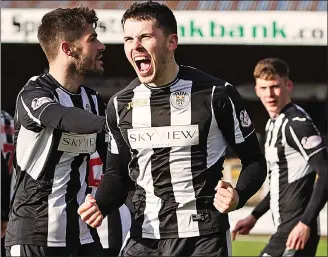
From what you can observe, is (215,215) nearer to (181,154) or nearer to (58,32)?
(181,154)

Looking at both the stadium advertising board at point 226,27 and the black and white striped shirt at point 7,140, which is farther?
the stadium advertising board at point 226,27

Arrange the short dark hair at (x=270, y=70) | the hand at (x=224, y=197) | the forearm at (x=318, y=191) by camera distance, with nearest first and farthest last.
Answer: the hand at (x=224, y=197) < the forearm at (x=318, y=191) < the short dark hair at (x=270, y=70)

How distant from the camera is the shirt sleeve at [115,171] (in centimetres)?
502

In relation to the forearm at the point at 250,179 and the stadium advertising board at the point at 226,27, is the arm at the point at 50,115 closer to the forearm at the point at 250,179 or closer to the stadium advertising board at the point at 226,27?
the forearm at the point at 250,179

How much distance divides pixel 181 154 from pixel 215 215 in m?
0.34

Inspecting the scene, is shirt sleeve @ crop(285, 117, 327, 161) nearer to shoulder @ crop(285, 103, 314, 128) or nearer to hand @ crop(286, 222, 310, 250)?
shoulder @ crop(285, 103, 314, 128)

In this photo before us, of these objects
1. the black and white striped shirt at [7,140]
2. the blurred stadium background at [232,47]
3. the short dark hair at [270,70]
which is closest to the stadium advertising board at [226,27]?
the blurred stadium background at [232,47]

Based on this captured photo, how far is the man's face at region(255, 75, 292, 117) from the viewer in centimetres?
771

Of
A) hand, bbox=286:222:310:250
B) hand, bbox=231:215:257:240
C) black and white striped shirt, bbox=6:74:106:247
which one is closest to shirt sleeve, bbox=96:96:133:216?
black and white striped shirt, bbox=6:74:106:247

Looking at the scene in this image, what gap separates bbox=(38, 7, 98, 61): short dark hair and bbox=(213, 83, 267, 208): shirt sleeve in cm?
132

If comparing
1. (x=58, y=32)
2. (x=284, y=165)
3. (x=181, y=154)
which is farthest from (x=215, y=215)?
(x=284, y=165)

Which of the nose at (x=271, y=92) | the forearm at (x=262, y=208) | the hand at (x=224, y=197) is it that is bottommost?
the forearm at (x=262, y=208)

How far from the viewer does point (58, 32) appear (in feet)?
19.6

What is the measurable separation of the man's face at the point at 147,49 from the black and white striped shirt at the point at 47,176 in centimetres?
82
